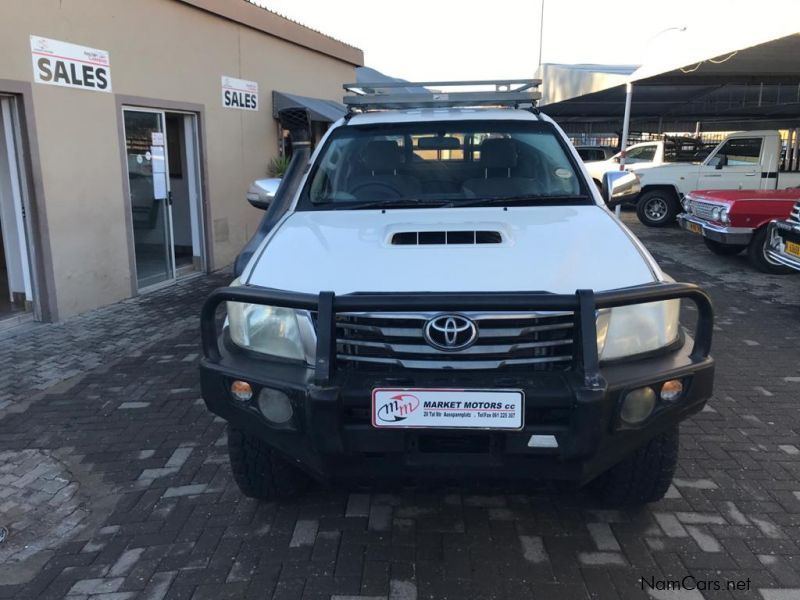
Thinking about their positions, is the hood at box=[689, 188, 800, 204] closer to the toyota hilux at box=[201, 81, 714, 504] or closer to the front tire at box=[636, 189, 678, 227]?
the front tire at box=[636, 189, 678, 227]

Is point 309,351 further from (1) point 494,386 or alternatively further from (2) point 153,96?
(2) point 153,96

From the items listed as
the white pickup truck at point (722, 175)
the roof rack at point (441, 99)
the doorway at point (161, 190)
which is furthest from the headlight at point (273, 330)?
the white pickup truck at point (722, 175)

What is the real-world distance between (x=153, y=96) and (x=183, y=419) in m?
5.00

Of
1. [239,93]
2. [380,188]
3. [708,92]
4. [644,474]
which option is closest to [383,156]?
[380,188]

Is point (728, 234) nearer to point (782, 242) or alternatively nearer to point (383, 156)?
point (782, 242)

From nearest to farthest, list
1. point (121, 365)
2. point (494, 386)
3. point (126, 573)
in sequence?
point (494, 386)
point (126, 573)
point (121, 365)

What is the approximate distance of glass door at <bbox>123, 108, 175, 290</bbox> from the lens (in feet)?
25.4

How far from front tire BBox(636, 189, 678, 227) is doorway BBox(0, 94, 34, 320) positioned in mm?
12349

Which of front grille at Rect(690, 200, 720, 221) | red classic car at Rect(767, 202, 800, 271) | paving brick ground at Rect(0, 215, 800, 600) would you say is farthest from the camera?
front grille at Rect(690, 200, 720, 221)

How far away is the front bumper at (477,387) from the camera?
2.37 m

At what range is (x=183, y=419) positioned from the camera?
14.2 ft

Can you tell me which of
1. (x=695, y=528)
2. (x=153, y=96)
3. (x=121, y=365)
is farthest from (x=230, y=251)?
(x=695, y=528)

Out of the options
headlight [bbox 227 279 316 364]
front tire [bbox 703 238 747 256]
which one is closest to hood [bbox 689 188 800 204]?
front tire [bbox 703 238 747 256]

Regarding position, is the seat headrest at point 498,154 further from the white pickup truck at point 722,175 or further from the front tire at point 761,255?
the white pickup truck at point 722,175
